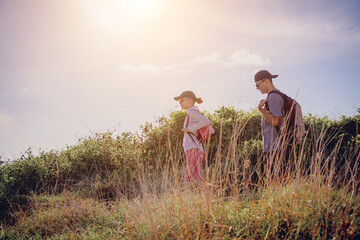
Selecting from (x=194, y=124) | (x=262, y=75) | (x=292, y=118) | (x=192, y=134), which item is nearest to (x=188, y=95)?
(x=194, y=124)

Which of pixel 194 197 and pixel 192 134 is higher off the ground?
pixel 192 134

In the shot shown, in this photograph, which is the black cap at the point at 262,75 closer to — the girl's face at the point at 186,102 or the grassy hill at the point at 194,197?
the grassy hill at the point at 194,197

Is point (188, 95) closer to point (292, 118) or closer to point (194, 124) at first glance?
point (194, 124)

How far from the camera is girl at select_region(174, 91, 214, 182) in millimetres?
4367

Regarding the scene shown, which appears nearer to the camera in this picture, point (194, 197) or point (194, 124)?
point (194, 197)

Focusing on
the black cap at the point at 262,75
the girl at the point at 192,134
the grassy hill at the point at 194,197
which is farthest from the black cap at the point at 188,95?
the black cap at the point at 262,75

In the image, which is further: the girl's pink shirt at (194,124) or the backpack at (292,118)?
the girl's pink shirt at (194,124)

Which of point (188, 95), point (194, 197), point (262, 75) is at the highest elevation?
point (188, 95)

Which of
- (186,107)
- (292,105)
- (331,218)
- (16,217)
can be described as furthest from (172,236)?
(16,217)

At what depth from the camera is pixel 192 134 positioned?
4480 millimetres

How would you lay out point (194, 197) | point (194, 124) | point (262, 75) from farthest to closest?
1. point (194, 124)
2. point (262, 75)
3. point (194, 197)

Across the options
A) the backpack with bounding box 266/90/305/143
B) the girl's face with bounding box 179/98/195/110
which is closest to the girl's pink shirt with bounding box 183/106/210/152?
the girl's face with bounding box 179/98/195/110

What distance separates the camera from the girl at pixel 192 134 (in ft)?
14.3

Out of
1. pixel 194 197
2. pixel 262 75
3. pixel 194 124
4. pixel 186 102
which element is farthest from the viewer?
pixel 186 102
